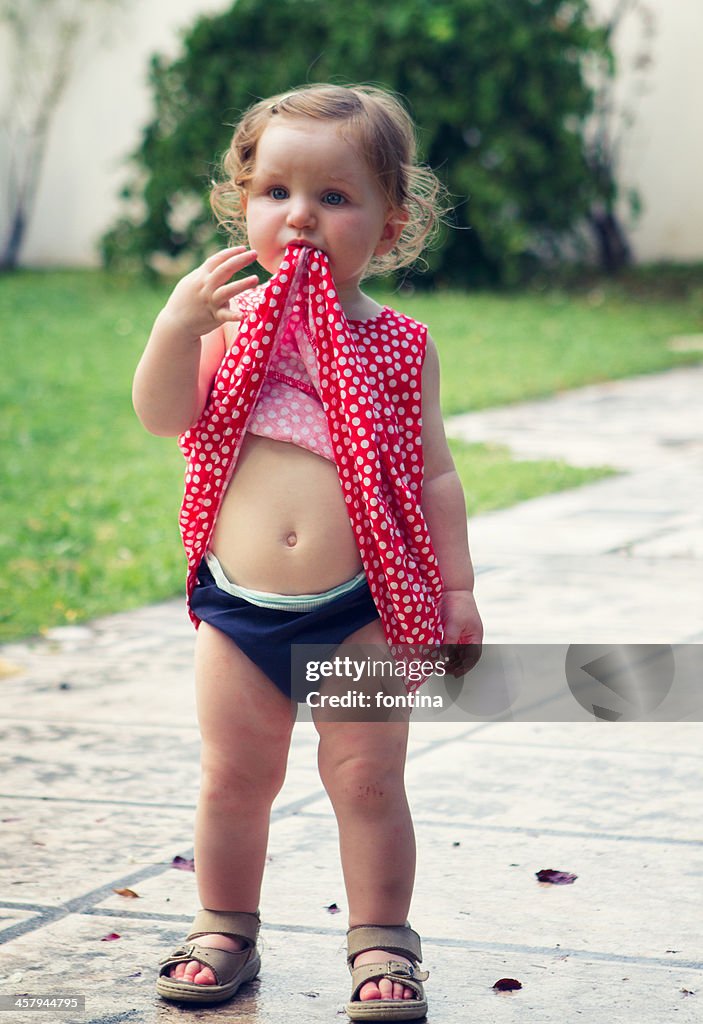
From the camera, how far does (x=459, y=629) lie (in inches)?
94.5

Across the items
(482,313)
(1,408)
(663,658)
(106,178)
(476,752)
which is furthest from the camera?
(106,178)

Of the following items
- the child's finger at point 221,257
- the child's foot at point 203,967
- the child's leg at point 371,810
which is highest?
the child's finger at point 221,257

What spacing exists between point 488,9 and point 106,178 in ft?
20.7

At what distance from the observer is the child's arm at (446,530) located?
2.40 m

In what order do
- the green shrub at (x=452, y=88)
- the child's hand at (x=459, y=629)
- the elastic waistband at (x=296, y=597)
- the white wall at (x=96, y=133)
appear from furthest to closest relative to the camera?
the white wall at (x=96, y=133) → the green shrub at (x=452, y=88) → the child's hand at (x=459, y=629) → the elastic waistband at (x=296, y=597)

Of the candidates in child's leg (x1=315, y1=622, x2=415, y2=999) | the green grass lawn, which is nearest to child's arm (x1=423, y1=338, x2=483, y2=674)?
child's leg (x1=315, y1=622, x2=415, y2=999)

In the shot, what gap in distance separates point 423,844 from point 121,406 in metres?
6.54

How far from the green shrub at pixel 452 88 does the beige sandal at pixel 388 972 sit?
1321 cm

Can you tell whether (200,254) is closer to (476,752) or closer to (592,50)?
(592,50)

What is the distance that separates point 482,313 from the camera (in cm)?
1397

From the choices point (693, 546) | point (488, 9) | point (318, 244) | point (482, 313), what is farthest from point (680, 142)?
point (318, 244)

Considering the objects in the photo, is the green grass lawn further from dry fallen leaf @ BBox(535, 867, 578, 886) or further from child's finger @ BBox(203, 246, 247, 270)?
child's finger @ BBox(203, 246, 247, 270)

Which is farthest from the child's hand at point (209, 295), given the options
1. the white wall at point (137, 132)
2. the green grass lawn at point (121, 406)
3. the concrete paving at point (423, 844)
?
the white wall at point (137, 132)

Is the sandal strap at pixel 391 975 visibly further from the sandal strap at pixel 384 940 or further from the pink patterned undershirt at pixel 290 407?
the pink patterned undershirt at pixel 290 407
